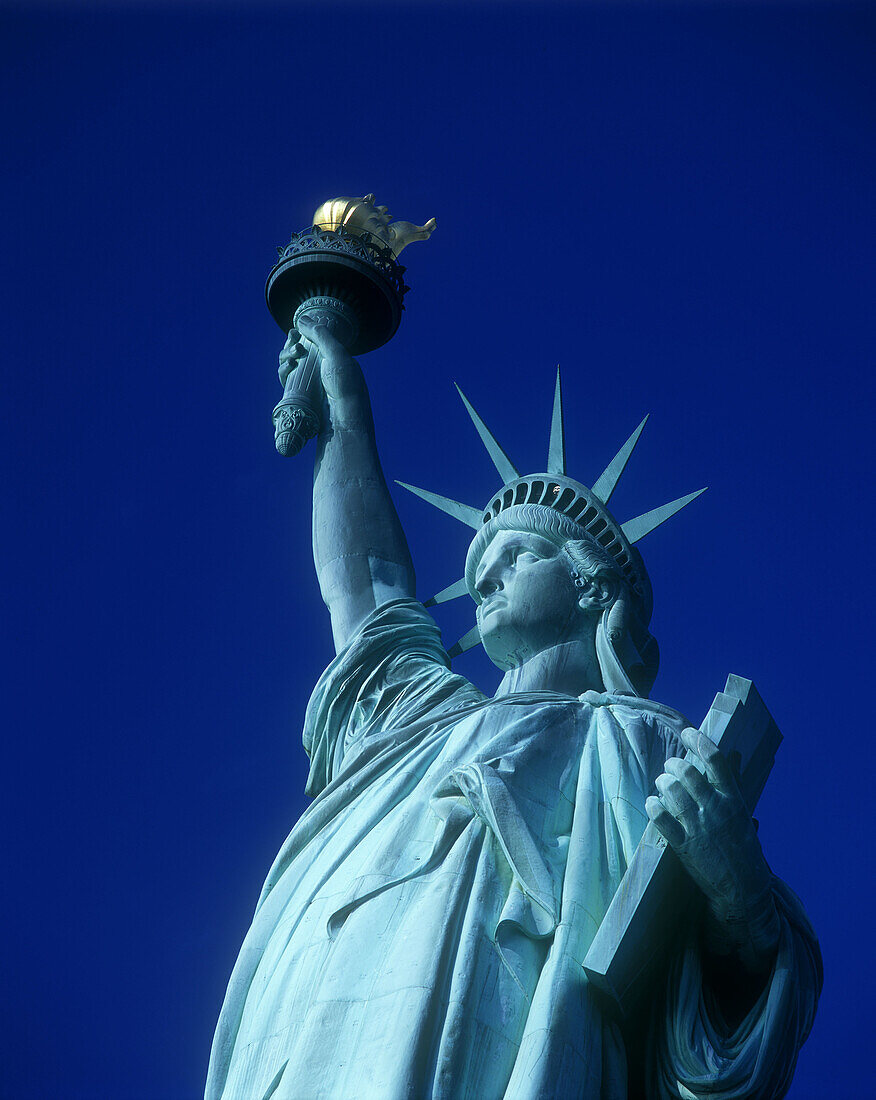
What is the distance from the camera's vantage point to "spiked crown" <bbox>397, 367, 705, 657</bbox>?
11289mm

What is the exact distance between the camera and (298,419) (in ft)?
41.0

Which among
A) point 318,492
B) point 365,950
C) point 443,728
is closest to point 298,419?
point 318,492

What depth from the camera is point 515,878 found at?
28.6ft

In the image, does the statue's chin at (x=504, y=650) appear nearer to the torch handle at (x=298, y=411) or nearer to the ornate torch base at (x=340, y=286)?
the torch handle at (x=298, y=411)

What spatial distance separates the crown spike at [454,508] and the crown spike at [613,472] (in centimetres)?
81

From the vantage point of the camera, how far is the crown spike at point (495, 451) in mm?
12438

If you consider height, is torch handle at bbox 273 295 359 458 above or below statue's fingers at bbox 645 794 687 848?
above

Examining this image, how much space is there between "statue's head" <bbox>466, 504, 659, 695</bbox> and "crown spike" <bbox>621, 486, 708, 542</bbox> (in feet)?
1.62

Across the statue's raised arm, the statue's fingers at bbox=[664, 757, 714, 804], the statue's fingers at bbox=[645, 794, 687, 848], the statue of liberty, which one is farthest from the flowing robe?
the statue's raised arm

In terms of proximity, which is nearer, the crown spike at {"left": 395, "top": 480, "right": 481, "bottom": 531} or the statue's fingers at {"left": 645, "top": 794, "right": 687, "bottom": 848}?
the statue's fingers at {"left": 645, "top": 794, "right": 687, "bottom": 848}

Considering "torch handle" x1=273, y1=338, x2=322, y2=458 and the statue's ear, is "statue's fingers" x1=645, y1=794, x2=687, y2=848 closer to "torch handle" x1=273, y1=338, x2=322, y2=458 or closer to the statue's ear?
the statue's ear

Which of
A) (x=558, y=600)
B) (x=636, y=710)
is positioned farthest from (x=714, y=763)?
(x=558, y=600)

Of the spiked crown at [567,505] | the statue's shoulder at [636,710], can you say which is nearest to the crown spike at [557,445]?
the spiked crown at [567,505]

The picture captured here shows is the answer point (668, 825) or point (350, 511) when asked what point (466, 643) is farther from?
point (668, 825)
